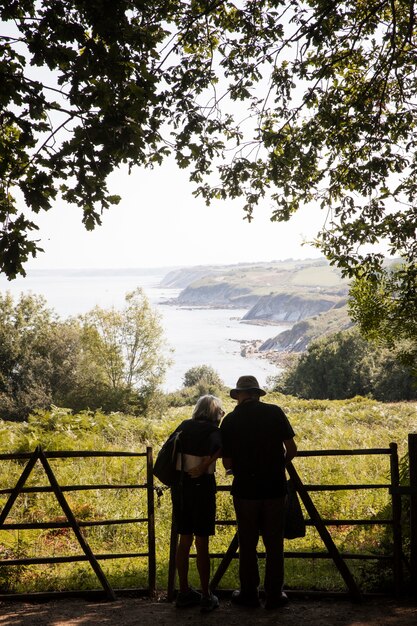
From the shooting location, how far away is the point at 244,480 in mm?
5023

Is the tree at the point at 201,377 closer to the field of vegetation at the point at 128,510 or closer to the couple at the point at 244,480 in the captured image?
the field of vegetation at the point at 128,510

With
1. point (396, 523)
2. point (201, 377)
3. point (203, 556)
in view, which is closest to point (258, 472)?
point (203, 556)

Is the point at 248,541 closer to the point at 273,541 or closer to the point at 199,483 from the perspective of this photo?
the point at 273,541

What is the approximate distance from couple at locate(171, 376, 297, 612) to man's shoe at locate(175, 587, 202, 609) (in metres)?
0.14

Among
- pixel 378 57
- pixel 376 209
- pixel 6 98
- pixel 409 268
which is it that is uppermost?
pixel 378 57

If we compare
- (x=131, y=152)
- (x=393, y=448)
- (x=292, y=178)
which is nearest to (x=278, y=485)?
(x=393, y=448)

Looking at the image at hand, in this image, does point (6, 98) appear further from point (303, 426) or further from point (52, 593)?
point (303, 426)

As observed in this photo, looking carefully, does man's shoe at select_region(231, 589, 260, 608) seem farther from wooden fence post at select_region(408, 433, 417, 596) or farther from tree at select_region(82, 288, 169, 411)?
tree at select_region(82, 288, 169, 411)

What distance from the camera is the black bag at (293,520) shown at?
5.15m

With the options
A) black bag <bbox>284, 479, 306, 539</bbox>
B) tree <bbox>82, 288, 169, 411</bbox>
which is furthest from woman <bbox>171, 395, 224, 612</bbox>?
tree <bbox>82, 288, 169, 411</bbox>

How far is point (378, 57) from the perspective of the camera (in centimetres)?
870

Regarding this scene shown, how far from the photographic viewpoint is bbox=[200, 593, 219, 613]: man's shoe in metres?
5.20

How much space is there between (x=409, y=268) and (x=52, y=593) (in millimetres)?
6311

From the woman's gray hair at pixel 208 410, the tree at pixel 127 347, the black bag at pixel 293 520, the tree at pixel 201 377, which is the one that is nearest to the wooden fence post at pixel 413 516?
the black bag at pixel 293 520
